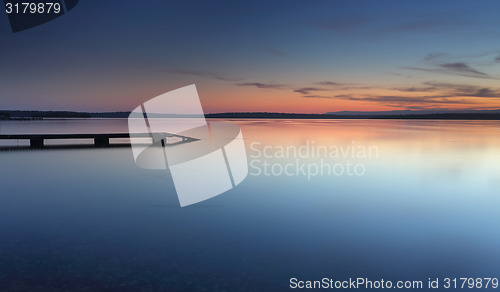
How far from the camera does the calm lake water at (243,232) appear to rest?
231 inches

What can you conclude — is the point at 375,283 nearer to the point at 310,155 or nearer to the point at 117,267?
the point at 117,267

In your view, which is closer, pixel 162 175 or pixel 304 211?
pixel 304 211

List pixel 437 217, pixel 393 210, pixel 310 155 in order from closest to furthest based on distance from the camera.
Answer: pixel 437 217
pixel 393 210
pixel 310 155

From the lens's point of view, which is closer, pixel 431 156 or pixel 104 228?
pixel 104 228

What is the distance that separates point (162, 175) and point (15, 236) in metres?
8.51

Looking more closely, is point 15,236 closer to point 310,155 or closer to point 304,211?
point 304,211

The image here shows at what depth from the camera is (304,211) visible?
10109 millimetres

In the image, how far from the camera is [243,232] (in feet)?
26.7

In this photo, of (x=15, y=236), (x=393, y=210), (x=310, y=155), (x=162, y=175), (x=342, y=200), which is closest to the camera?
(x=15, y=236)

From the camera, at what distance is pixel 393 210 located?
33.9 ft

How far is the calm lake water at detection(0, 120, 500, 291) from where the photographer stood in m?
5.86

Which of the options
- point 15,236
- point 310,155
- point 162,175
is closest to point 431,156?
point 310,155

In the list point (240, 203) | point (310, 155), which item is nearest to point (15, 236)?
point (240, 203)

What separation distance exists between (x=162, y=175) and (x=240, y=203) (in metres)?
6.04
